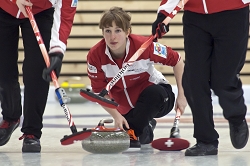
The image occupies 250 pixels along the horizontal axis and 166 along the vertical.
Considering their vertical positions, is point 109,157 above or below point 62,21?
below

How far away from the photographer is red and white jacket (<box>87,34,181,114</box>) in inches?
111

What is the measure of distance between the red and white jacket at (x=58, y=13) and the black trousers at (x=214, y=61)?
1.63 ft

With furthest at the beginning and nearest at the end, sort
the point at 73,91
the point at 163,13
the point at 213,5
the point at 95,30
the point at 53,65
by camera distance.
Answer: the point at 95,30 → the point at 73,91 → the point at 163,13 → the point at 213,5 → the point at 53,65

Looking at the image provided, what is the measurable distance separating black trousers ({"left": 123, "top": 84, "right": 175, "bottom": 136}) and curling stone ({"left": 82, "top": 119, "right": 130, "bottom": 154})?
31cm

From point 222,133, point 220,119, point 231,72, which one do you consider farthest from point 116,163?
point 220,119

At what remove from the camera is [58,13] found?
101 inches

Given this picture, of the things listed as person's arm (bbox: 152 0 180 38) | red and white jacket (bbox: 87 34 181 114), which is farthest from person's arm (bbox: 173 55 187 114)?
person's arm (bbox: 152 0 180 38)

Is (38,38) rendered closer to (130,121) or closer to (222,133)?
(130,121)

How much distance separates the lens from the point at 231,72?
2510mm

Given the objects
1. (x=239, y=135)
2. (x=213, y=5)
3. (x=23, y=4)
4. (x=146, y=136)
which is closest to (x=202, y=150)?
(x=239, y=135)

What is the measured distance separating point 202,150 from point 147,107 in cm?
43

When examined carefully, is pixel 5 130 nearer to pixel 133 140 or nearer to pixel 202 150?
pixel 133 140

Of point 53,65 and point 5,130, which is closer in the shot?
point 53,65

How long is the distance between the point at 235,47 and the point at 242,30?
78mm
